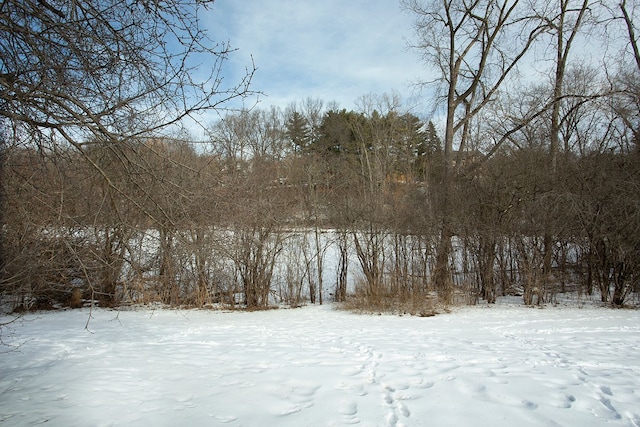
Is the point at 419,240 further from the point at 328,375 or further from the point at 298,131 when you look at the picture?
the point at 298,131

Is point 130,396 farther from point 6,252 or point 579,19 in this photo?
point 579,19

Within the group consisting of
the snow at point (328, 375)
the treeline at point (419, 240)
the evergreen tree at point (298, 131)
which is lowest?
the snow at point (328, 375)

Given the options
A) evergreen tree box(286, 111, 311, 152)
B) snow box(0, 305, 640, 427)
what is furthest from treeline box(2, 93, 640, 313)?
evergreen tree box(286, 111, 311, 152)

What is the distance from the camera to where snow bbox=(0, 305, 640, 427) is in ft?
11.2

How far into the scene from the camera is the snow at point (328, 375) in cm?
340

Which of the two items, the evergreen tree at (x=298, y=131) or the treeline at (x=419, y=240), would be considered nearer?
the treeline at (x=419, y=240)

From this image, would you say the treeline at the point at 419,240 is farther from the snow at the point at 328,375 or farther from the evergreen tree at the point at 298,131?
the evergreen tree at the point at 298,131

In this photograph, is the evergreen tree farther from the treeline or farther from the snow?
the snow

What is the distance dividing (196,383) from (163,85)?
319cm

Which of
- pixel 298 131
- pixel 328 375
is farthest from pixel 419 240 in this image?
pixel 298 131

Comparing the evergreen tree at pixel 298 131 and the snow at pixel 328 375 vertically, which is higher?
the evergreen tree at pixel 298 131

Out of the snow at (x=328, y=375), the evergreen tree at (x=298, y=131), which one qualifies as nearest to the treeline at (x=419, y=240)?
the snow at (x=328, y=375)

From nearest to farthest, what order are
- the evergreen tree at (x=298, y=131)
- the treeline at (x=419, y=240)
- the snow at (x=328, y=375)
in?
the snow at (x=328, y=375)
the treeline at (x=419, y=240)
the evergreen tree at (x=298, y=131)

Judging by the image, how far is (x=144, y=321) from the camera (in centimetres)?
940
